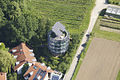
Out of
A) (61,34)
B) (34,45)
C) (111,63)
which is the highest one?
(61,34)

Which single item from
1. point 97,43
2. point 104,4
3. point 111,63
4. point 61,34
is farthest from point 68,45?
point 104,4

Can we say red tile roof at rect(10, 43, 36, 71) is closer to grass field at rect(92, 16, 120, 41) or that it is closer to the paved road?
the paved road

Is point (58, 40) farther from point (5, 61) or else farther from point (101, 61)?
point (5, 61)

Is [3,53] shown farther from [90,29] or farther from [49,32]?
[90,29]

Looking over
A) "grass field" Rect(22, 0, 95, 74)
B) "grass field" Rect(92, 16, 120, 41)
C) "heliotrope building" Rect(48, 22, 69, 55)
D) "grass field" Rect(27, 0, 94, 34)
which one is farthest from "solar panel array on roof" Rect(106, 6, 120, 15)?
"heliotrope building" Rect(48, 22, 69, 55)

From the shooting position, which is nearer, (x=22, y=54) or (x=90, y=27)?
(x=22, y=54)

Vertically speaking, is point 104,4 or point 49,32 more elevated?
point 104,4

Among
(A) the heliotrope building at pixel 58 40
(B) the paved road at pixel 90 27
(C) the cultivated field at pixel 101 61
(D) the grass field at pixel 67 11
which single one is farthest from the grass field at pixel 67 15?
(C) the cultivated field at pixel 101 61

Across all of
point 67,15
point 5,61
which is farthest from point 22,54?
point 67,15
